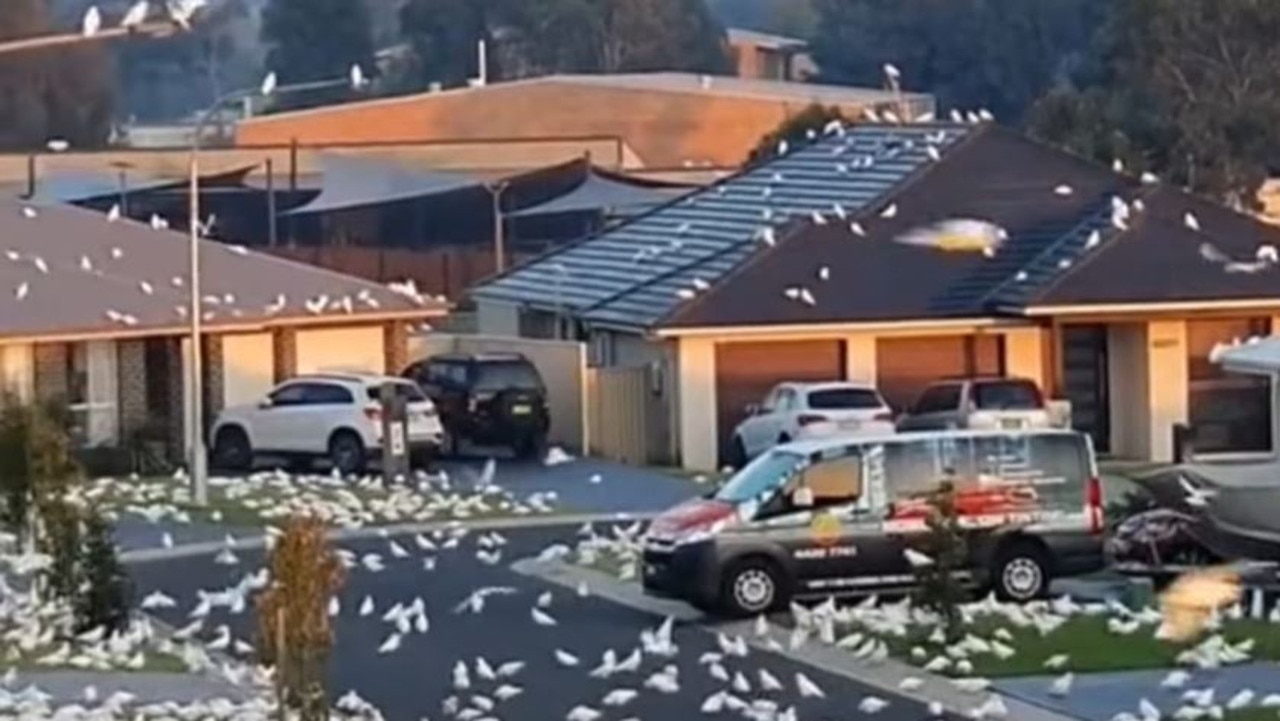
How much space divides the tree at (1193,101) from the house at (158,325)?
22.8m

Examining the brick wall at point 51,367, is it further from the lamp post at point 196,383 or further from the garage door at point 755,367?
the garage door at point 755,367

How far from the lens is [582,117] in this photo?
9944 centimetres

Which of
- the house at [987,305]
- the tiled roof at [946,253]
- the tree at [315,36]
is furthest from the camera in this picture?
the tree at [315,36]

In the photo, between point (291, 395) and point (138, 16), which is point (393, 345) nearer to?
point (291, 395)

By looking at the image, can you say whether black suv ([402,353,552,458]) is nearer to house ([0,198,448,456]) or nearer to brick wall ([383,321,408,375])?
brick wall ([383,321,408,375])

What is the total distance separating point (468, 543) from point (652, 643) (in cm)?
1165

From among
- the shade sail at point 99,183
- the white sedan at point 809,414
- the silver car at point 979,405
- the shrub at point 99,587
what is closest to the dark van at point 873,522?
the shrub at point 99,587

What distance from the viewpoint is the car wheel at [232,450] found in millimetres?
53625

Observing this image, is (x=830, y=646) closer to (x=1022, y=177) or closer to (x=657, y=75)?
(x=1022, y=177)

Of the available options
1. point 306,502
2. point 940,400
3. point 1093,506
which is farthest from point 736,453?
point 1093,506

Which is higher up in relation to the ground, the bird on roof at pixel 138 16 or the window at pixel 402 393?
the bird on roof at pixel 138 16

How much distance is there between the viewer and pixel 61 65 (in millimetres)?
112375

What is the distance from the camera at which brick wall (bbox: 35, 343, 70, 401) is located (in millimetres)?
53656

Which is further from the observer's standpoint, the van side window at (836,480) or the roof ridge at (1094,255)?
the roof ridge at (1094,255)
